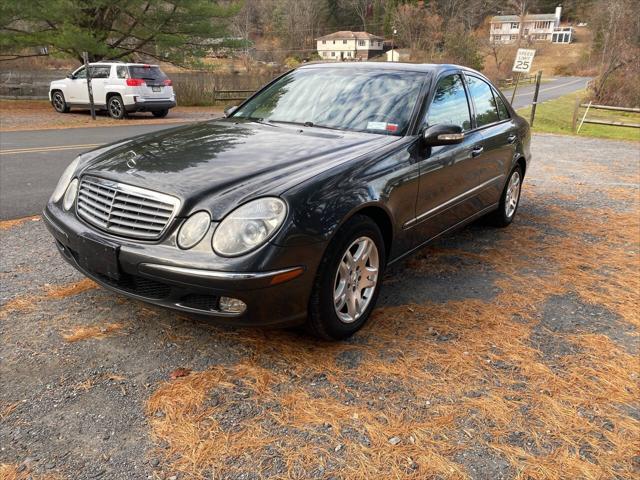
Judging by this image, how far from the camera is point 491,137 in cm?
473

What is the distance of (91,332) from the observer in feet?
10.3

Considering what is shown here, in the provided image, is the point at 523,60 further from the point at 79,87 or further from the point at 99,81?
the point at 79,87

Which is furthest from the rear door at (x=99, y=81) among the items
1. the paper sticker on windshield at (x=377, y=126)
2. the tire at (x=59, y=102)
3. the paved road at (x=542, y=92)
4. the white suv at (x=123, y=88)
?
the paved road at (x=542, y=92)

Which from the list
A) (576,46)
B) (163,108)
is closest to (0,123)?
(163,108)

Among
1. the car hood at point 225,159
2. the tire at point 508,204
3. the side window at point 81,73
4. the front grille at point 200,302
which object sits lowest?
the tire at point 508,204

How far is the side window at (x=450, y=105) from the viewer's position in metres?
3.92

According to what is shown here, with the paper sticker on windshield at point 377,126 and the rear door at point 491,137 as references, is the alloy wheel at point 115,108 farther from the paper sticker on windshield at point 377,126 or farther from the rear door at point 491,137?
the paper sticker on windshield at point 377,126

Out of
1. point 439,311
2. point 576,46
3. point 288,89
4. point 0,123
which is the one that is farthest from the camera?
point 576,46

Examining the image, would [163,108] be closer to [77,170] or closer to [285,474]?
[77,170]

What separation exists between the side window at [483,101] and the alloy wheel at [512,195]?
2.68 ft

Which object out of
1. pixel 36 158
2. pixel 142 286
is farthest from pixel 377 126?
pixel 36 158

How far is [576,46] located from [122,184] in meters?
103

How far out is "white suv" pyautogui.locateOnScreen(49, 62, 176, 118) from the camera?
1639cm

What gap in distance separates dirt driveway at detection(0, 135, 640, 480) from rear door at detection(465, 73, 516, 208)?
983mm
